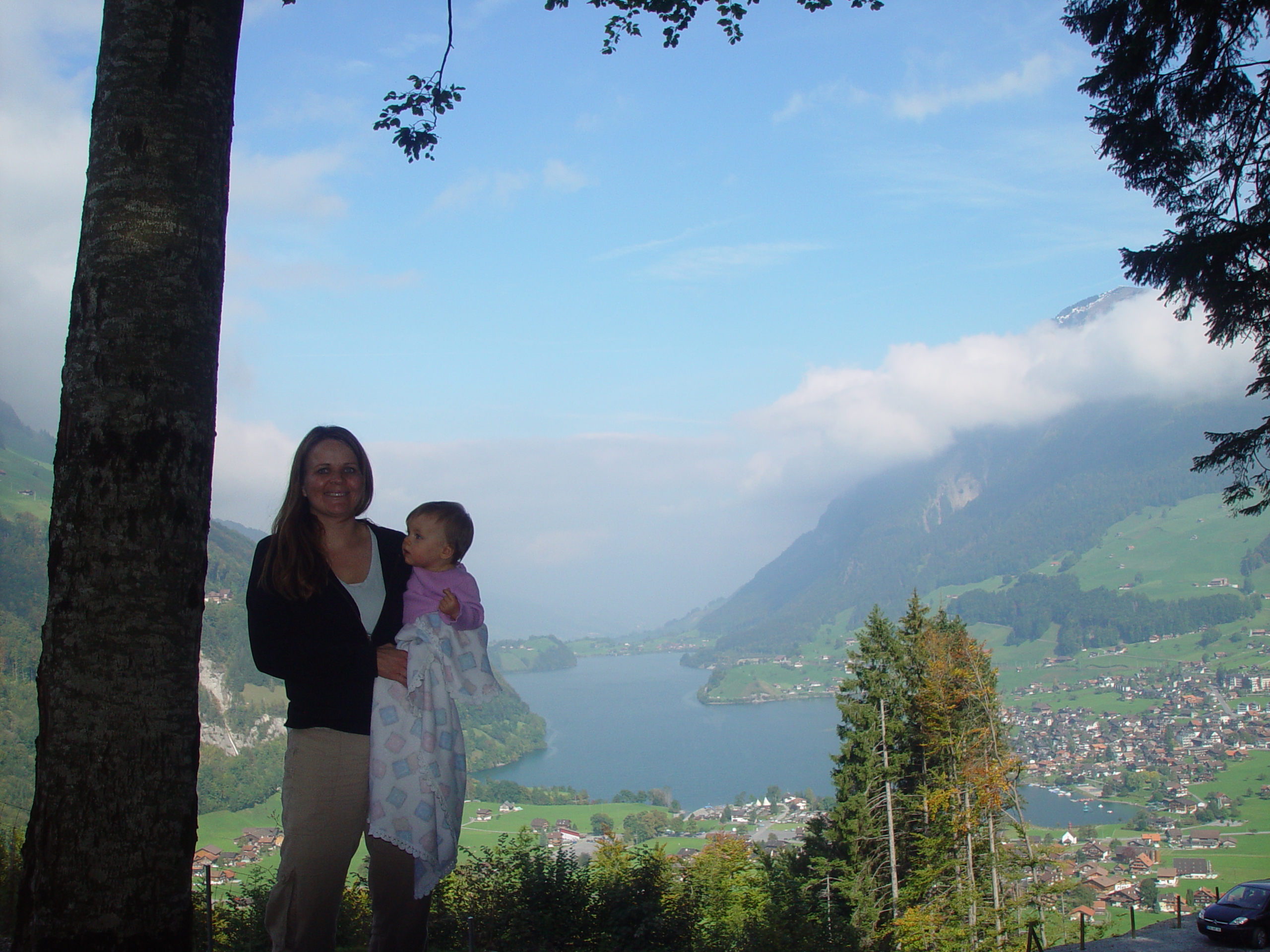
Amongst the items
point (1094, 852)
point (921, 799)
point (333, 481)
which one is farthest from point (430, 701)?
point (1094, 852)

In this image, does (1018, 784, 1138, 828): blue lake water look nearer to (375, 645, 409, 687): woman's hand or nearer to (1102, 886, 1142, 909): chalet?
(1102, 886, 1142, 909): chalet

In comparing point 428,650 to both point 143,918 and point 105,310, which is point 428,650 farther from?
point 105,310

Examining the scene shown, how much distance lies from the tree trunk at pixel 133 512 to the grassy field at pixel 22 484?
3291 inches

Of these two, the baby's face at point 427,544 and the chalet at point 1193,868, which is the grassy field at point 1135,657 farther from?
the baby's face at point 427,544

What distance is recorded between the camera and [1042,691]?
375ft

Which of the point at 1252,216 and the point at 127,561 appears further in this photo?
the point at 1252,216

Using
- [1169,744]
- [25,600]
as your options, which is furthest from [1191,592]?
[25,600]

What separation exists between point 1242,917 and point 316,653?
498 inches

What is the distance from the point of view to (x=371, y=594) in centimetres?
284

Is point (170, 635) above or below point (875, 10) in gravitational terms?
below

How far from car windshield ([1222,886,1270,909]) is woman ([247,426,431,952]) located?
1222cm

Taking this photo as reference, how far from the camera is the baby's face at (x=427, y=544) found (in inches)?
113

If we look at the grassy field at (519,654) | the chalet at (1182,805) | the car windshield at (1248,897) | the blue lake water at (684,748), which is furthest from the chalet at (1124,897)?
the grassy field at (519,654)

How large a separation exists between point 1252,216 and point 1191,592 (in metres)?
178
